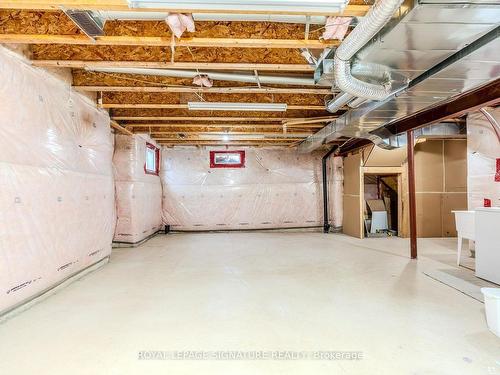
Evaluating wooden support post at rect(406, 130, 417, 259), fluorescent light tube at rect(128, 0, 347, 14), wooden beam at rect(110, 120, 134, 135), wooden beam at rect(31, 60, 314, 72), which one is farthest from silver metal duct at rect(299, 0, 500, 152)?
wooden beam at rect(110, 120, 134, 135)

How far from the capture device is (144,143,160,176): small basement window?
6.22 m

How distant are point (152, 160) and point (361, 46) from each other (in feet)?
18.3

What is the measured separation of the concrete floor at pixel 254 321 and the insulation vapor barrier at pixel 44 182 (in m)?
0.32

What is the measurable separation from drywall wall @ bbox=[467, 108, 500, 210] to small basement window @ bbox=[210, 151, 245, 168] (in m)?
4.65

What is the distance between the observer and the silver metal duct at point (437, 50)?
1625mm

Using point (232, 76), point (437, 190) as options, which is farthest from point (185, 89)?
point (437, 190)

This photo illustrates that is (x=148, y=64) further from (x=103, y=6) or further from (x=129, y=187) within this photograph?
(x=129, y=187)

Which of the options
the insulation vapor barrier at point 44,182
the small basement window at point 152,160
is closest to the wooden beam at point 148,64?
the insulation vapor barrier at point 44,182

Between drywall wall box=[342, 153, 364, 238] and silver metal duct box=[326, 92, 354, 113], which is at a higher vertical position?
silver metal duct box=[326, 92, 354, 113]

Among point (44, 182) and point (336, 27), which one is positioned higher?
point (336, 27)

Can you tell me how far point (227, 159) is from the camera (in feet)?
24.6

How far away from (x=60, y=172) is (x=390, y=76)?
129 inches

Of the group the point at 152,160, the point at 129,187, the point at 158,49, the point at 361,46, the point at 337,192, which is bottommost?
the point at 337,192

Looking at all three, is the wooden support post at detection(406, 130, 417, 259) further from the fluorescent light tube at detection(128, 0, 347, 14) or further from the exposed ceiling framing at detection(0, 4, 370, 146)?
the fluorescent light tube at detection(128, 0, 347, 14)
